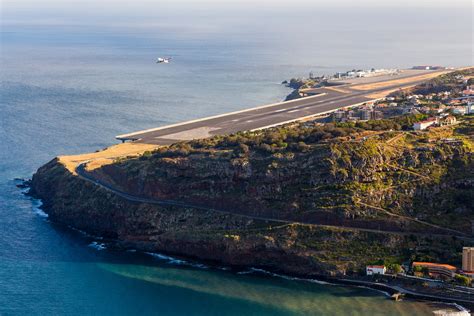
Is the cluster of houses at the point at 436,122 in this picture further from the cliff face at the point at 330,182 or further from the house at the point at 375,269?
the house at the point at 375,269

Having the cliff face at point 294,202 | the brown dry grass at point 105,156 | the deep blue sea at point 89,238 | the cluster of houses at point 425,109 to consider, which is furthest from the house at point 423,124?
the brown dry grass at point 105,156

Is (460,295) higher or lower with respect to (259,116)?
lower

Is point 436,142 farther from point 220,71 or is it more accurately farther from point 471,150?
point 220,71

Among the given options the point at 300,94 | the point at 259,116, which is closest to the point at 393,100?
the point at 259,116

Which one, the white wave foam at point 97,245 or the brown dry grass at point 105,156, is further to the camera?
the brown dry grass at point 105,156

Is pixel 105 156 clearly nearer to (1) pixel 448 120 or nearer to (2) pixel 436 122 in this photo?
(2) pixel 436 122
